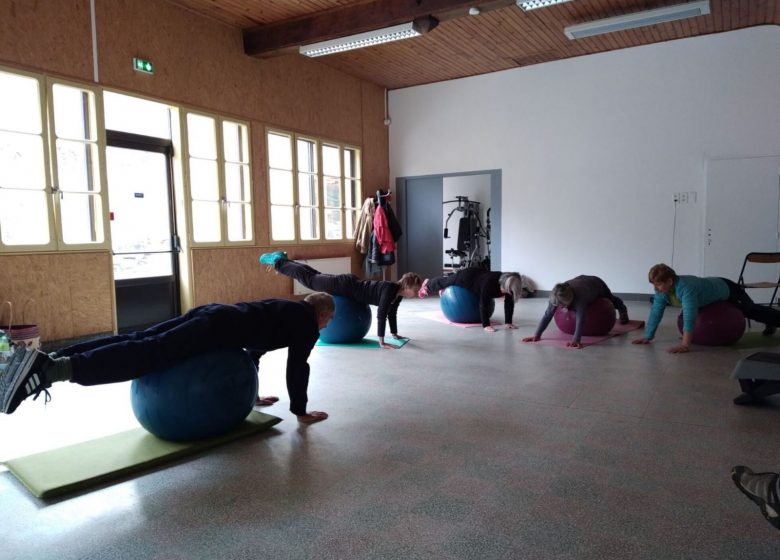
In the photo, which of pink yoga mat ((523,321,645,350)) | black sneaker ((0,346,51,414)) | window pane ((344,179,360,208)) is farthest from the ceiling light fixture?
black sneaker ((0,346,51,414))

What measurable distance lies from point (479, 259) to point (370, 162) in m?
3.05

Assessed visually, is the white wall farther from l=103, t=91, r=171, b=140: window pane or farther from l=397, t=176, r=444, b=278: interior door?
l=103, t=91, r=171, b=140: window pane

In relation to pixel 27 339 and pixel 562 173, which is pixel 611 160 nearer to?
pixel 562 173

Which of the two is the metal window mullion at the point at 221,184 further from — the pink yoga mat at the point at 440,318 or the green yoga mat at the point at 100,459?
the green yoga mat at the point at 100,459

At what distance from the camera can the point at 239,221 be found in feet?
23.1

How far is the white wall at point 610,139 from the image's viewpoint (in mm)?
7117

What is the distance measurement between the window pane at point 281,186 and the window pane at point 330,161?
820 millimetres

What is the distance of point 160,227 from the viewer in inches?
246

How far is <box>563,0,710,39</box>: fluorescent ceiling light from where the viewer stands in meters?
6.04

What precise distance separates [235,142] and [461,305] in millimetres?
3508

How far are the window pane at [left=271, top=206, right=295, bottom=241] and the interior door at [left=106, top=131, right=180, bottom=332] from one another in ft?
4.87

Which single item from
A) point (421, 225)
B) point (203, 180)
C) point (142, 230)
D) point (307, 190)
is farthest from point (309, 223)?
point (142, 230)

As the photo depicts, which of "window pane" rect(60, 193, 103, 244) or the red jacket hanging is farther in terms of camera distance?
the red jacket hanging

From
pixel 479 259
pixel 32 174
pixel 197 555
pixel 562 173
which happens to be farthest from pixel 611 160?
pixel 197 555
